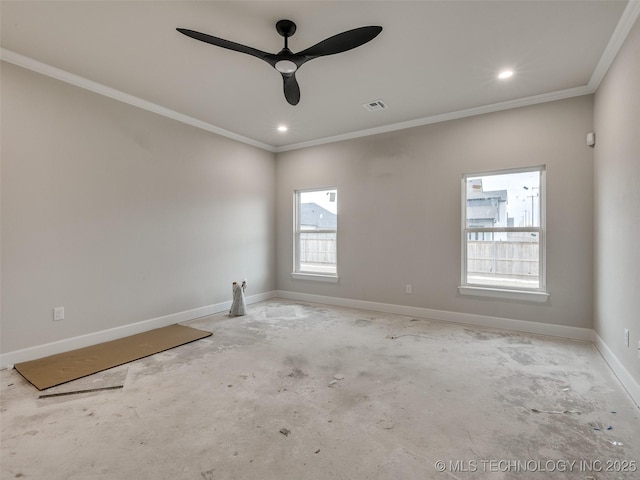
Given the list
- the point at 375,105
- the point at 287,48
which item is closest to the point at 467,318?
the point at 375,105

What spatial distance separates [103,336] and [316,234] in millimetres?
3432

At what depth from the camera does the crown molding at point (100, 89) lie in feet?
9.64

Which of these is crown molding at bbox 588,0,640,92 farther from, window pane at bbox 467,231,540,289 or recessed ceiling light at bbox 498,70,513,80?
window pane at bbox 467,231,540,289

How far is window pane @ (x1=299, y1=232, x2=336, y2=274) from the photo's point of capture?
18.3 ft

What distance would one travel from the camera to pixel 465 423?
206 centimetres

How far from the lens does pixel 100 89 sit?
352 centimetres

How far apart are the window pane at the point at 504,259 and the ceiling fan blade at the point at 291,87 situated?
2.95 m

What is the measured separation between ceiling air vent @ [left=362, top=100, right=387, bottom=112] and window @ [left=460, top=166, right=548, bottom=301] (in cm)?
147

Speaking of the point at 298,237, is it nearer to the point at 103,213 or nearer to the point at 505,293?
the point at 103,213

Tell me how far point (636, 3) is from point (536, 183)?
2.01 metres

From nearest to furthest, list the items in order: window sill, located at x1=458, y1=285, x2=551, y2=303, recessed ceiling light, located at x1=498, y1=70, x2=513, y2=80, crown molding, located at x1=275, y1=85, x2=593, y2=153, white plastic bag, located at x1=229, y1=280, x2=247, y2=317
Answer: recessed ceiling light, located at x1=498, y1=70, x2=513, y2=80, crown molding, located at x1=275, y1=85, x2=593, y2=153, window sill, located at x1=458, y1=285, x2=551, y2=303, white plastic bag, located at x1=229, y1=280, x2=247, y2=317

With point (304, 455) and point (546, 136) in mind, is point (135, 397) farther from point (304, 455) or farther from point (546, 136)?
point (546, 136)

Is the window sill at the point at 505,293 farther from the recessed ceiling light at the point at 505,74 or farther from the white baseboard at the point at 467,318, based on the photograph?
the recessed ceiling light at the point at 505,74

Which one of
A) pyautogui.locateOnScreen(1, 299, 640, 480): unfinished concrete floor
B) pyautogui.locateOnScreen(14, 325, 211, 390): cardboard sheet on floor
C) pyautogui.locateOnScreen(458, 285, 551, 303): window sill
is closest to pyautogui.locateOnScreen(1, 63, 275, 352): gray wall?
pyautogui.locateOnScreen(14, 325, 211, 390): cardboard sheet on floor
